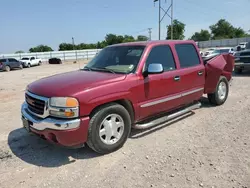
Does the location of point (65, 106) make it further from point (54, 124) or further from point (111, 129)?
point (111, 129)

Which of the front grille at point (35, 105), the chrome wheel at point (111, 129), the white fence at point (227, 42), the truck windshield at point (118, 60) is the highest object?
the white fence at point (227, 42)

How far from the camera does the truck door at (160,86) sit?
4270 mm

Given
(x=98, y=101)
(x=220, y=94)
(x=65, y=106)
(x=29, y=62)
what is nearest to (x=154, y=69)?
(x=98, y=101)

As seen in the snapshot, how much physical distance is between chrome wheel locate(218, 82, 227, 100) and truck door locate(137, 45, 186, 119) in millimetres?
1995

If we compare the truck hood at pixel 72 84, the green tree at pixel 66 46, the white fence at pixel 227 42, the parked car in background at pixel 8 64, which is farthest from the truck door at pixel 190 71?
the green tree at pixel 66 46

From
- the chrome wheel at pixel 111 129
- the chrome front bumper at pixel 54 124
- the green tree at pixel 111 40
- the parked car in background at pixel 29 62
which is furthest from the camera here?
the green tree at pixel 111 40

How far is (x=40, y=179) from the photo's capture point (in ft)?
10.4

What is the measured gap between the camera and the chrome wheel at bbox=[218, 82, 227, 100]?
21.2ft

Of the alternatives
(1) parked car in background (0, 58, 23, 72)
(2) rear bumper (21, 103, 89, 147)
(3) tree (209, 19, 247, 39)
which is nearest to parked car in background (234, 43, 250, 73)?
(2) rear bumper (21, 103, 89, 147)

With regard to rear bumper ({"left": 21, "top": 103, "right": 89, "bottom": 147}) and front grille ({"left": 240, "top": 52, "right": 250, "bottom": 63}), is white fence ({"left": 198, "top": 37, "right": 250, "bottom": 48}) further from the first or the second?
rear bumper ({"left": 21, "top": 103, "right": 89, "bottom": 147})

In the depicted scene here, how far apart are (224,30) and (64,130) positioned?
4532 inches

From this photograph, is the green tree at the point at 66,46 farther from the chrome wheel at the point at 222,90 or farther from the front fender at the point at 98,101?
the front fender at the point at 98,101

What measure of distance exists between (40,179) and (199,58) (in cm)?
437

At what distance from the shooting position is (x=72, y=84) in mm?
3678
